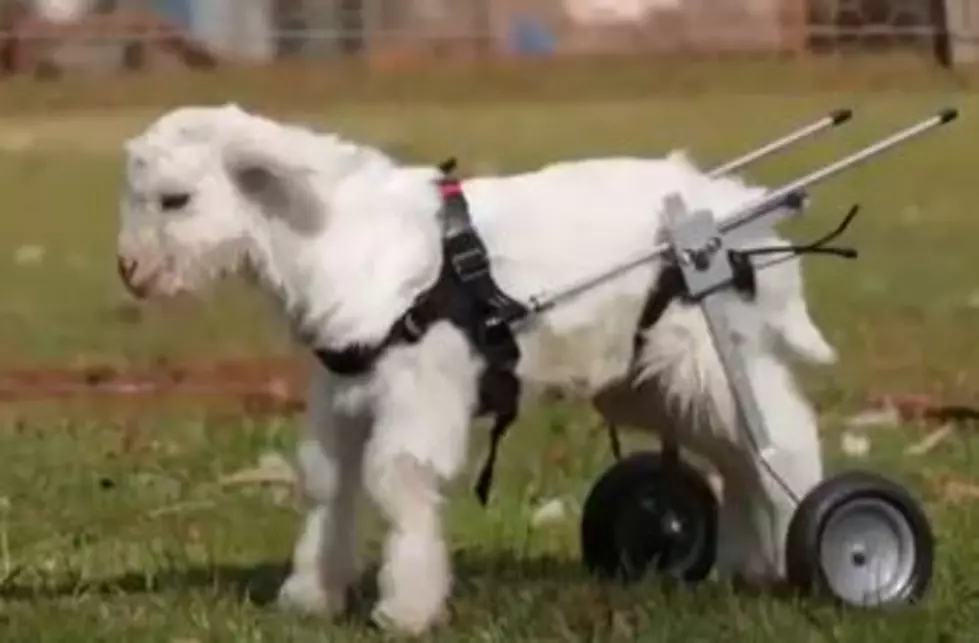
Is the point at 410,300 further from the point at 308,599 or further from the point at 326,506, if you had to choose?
the point at 308,599

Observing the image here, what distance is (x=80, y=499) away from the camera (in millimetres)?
5941

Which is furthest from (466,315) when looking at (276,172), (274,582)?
(274,582)

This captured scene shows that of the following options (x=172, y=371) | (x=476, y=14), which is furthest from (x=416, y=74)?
(x=172, y=371)

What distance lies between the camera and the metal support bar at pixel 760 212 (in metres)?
4.62

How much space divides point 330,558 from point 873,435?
93.2 inches

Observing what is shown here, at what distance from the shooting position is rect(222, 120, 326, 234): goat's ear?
4.58 meters

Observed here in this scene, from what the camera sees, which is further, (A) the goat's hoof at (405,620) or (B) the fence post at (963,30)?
(B) the fence post at (963,30)

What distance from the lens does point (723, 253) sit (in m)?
4.76

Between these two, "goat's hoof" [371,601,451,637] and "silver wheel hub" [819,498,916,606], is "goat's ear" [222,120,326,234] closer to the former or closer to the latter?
"goat's hoof" [371,601,451,637]

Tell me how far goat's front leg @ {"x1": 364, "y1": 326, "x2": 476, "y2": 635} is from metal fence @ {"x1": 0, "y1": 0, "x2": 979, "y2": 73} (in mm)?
16411

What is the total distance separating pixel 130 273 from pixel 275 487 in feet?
5.04

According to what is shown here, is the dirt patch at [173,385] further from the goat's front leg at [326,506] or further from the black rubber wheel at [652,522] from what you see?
the goat's front leg at [326,506]

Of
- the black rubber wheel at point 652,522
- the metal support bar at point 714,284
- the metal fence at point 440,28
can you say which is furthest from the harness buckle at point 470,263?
the metal fence at point 440,28

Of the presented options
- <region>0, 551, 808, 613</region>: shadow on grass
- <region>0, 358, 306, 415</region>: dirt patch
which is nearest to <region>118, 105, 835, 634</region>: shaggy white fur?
<region>0, 551, 808, 613</region>: shadow on grass
